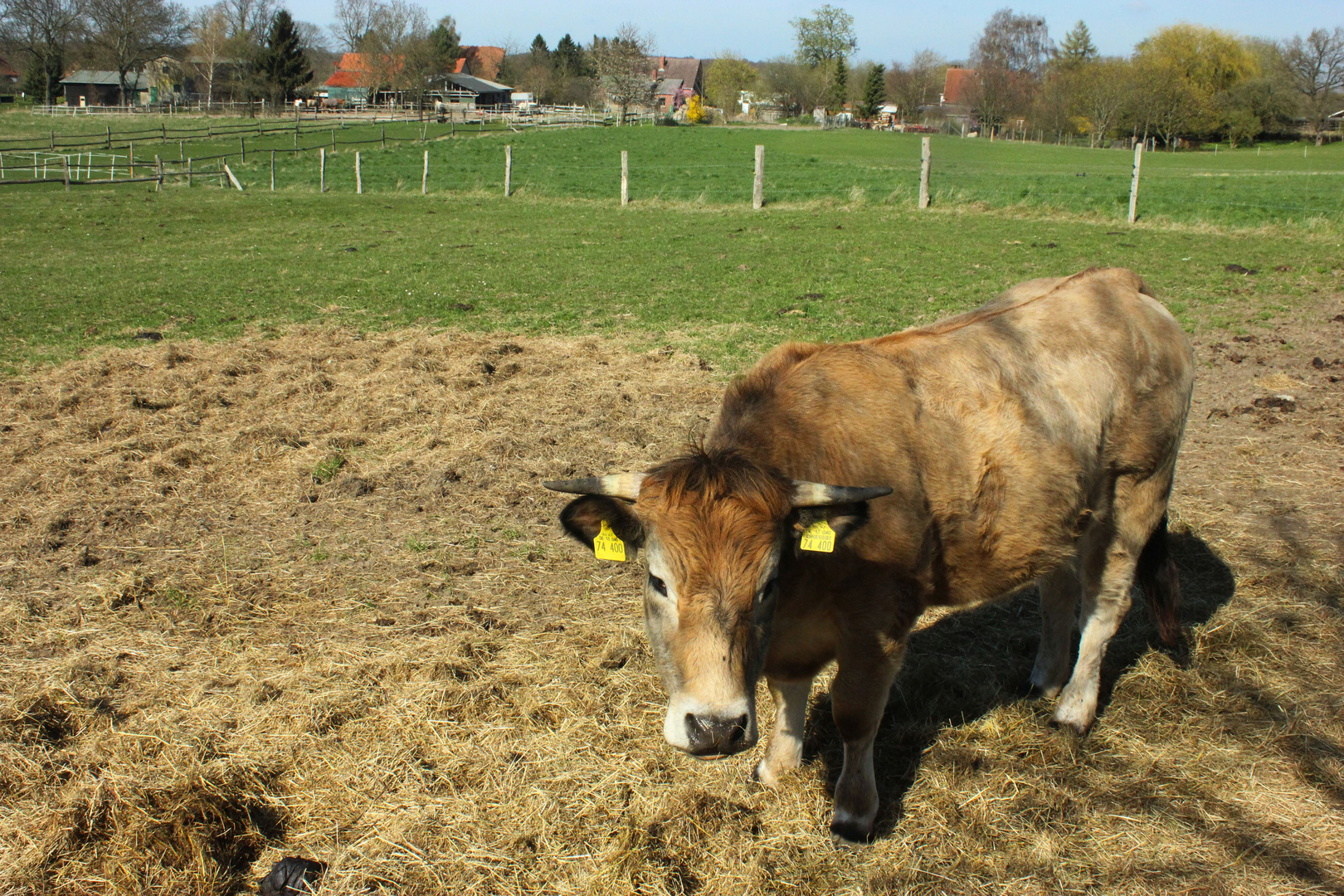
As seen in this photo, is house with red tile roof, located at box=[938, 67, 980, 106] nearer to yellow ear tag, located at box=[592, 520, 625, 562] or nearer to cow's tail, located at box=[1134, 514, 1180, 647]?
cow's tail, located at box=[1134, 514, 1180, 647]

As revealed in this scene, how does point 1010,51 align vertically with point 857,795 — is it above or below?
above

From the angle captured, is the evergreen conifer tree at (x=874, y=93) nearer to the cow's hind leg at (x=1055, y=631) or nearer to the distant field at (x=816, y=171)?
the distant field at (x=816, y=171)

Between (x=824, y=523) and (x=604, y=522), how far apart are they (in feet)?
2.54

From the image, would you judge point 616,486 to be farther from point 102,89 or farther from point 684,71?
point 684,71

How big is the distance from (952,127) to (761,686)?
245 feet

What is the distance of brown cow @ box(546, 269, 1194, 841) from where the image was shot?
290 centimetres

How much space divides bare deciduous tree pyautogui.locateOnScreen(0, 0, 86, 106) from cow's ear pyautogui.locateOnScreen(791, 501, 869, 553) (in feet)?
314

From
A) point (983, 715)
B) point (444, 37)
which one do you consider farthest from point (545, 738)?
point (444, 37)

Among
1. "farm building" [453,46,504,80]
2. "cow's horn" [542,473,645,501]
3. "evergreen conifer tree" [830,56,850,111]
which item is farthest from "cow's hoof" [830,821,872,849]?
"farm building" [453,46,504,80]

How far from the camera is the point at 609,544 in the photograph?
3182mm

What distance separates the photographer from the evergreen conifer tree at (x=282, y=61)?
74.1m

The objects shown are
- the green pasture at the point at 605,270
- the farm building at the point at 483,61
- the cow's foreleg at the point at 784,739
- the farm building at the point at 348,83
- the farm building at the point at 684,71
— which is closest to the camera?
the cow's foreleg at the point at 784,739

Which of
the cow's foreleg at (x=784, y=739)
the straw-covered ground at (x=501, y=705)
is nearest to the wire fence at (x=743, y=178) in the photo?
the straw-covered ground at (x=501, y=705)

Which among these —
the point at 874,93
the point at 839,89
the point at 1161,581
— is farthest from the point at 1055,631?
the point at 839,89
